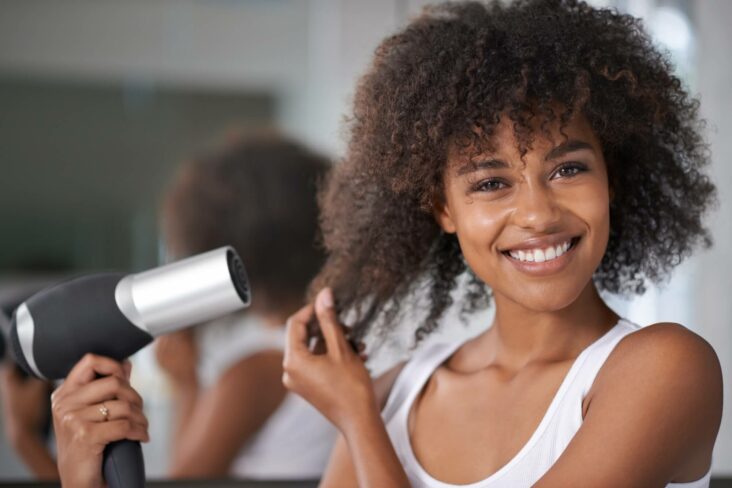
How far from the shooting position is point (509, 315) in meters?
1.06

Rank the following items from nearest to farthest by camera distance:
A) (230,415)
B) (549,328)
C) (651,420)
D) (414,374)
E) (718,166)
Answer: (651,420)
(549,328)
(414,374)
(718,166)
(230,415)

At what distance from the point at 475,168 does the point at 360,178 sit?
0.18 meters

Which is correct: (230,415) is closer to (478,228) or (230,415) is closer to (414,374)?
(414,374)

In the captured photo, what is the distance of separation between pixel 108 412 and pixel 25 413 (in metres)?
0.73

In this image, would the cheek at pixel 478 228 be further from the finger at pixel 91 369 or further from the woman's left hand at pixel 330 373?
the finger at pixel 91 369

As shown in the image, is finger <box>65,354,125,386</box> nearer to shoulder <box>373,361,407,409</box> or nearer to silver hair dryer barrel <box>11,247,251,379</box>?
silver hair dryer barrel <box>11,247,251,379</box>

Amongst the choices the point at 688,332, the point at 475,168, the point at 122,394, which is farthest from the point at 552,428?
the point at 122,394

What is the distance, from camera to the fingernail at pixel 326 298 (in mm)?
1063

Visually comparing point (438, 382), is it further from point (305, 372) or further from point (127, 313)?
point (127, 313)

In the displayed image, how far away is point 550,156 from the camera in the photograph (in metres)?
0.91

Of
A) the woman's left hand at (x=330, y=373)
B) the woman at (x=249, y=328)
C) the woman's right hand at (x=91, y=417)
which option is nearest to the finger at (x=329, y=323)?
the woman's left hand at (x=330, y=373)

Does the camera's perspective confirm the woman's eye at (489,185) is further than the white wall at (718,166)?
No

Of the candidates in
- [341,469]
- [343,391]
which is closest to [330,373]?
[343,391]

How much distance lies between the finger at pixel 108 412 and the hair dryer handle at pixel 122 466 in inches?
1.0
